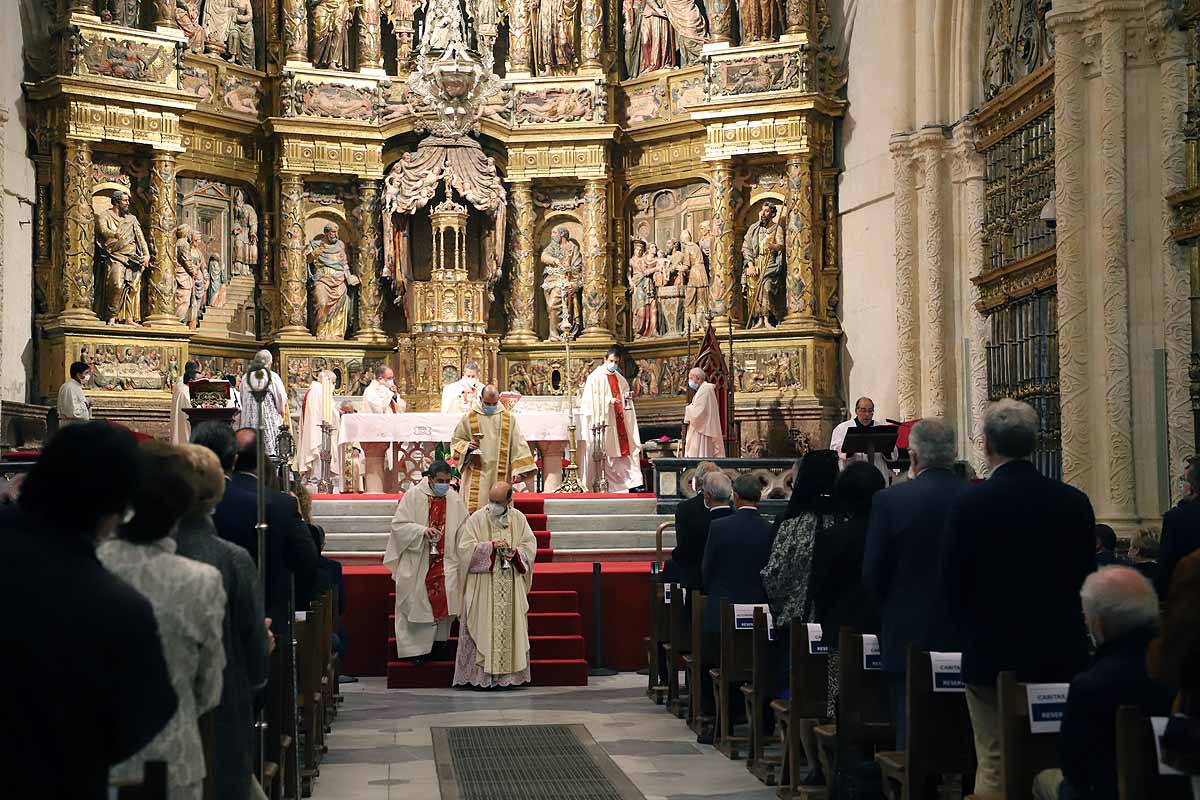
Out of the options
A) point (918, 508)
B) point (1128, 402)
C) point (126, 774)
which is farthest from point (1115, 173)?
point (126, 774)

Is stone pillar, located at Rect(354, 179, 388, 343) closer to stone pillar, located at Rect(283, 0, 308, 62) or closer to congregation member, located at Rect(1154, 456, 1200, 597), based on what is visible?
stone pillar, located at Rect(283, 0, 308, 62)

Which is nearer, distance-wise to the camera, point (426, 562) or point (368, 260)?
point (426, 562)

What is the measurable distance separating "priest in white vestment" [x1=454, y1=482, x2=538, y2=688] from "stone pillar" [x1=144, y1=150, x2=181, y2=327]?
874cm

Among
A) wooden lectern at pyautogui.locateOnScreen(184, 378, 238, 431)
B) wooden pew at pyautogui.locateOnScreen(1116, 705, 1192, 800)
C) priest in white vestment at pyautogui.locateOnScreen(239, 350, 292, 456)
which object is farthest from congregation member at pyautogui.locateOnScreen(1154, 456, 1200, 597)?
priest in white vestment at pyautogui.locateOnScreen(239, 350, 292, 456)

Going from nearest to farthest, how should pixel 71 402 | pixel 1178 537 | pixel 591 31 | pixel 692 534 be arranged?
1. pixel 1178 537
2. pixel 692 534
3. pixel 71 402
4. pixel 591 31

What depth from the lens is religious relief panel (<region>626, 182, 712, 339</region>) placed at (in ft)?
72.3

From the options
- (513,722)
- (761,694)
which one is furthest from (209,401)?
(761,694)

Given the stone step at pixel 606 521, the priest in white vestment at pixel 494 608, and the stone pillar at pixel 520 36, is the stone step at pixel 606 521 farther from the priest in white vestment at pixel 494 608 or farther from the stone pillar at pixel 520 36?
the stone pillar at pixel 520 36

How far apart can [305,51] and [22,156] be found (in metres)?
4.42

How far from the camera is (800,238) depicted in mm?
21156

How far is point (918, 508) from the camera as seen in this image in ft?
21.0

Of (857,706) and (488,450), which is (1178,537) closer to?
(857,706)

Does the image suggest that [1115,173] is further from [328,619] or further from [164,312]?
[164,312]

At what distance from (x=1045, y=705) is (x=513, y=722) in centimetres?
676
